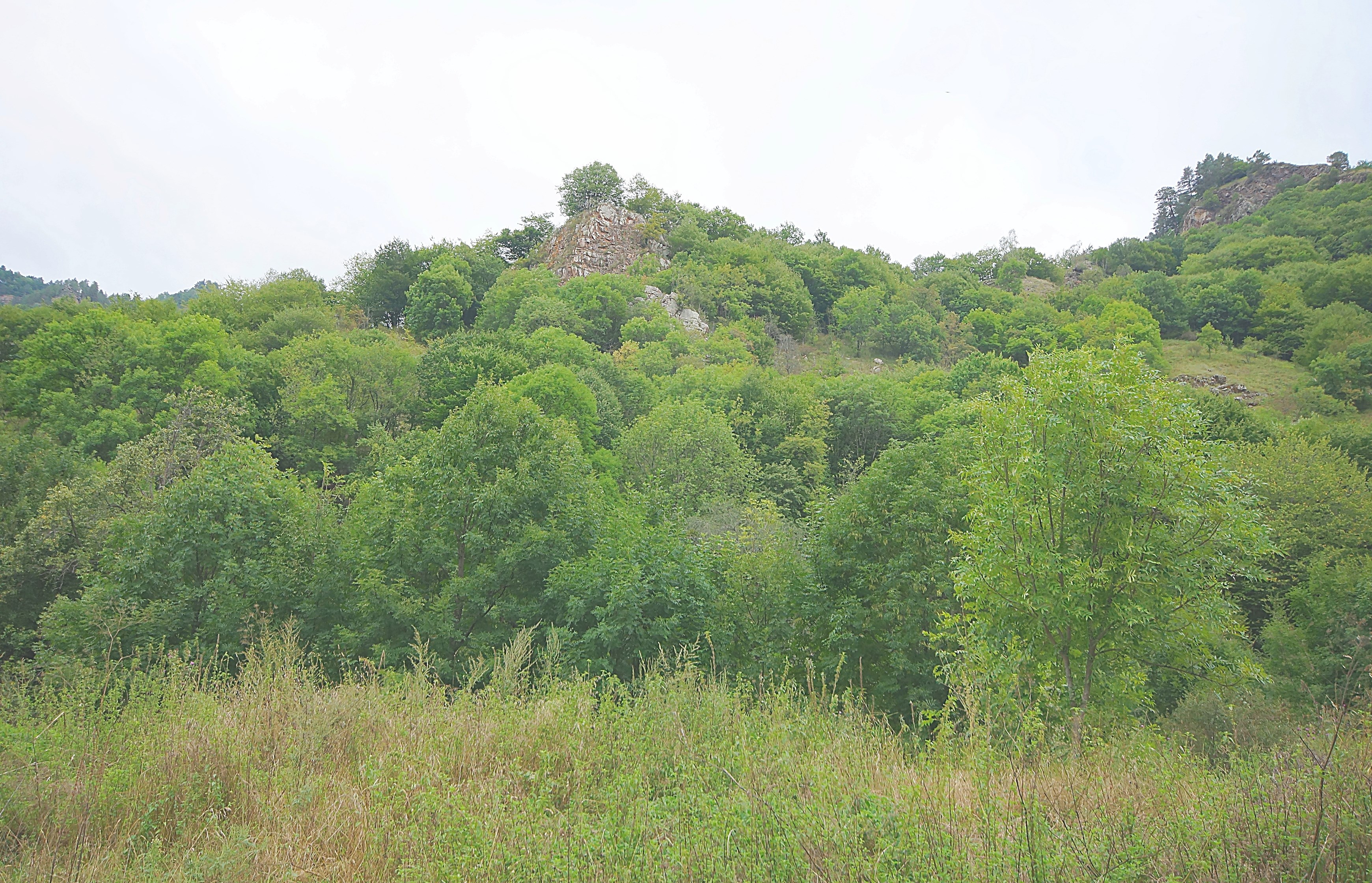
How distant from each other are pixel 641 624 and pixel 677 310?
216ft

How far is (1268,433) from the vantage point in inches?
1491

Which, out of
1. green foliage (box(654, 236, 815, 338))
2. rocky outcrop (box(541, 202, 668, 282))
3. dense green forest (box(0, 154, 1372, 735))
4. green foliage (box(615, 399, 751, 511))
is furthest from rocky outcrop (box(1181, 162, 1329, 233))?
green foliage (box(615, 399, 751, 511))

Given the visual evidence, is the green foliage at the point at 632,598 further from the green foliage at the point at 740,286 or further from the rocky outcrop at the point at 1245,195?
the rocky outcrop at the point at 1245,195

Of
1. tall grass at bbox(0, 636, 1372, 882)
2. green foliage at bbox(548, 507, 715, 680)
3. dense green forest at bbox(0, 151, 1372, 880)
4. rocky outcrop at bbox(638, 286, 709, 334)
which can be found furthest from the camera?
rocky outcrop at bbox(638, 286, 709, 334)

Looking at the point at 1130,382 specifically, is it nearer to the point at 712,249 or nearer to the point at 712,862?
the point at 712,862

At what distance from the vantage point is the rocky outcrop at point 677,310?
74375 mm

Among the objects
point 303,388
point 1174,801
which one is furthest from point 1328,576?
point 303,388

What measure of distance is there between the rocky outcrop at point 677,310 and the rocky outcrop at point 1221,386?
47123 millimetres

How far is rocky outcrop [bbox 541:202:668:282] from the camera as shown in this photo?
85875 millimetres

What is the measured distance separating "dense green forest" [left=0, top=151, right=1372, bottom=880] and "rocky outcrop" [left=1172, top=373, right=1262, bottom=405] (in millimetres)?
14181

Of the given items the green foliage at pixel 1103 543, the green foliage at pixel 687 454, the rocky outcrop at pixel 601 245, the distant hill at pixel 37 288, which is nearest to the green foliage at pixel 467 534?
the green foliage at pixel 1103 543

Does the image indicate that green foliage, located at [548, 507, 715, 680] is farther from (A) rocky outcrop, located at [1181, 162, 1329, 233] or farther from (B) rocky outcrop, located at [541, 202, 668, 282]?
(A) rocky outcrop, located at [1181, 162, 1329, 233]

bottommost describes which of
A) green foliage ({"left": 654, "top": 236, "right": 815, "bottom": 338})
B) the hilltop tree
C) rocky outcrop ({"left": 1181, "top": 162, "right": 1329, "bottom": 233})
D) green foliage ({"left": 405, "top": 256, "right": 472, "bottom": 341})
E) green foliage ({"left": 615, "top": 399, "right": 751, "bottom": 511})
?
green foliage ({"left": 615, "top": 399, "right": 751, "bottom": 511})

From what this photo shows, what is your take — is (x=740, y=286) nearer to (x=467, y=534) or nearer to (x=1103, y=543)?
(x=467, y=534)
